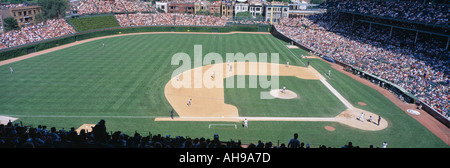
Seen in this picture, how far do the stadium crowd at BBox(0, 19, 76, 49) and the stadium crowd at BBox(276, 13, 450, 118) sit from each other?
45.5m

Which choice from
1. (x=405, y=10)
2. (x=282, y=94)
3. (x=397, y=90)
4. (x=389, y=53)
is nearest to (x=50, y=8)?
(x=282, y=94)

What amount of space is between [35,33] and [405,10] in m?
60.1

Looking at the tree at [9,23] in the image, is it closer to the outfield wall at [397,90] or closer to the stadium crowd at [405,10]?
the outfield wall at [397,90]

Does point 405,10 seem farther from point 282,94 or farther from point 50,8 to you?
point 50,8

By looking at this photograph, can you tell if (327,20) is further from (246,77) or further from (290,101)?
(290,101)

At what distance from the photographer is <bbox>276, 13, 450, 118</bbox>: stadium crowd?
29984mm

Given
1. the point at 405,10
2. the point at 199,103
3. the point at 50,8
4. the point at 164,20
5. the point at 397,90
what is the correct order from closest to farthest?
the point at 199,103 → the point at 397,90 → the point at 405,10 → the point at 164,20 → the point at 50,8

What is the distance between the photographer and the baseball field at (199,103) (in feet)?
71.9

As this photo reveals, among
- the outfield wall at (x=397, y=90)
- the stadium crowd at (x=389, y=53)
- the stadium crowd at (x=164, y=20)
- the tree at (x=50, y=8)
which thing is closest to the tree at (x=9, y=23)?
the tree at (x=50, y=8)

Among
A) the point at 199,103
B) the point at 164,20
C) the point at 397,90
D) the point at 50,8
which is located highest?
the point at 50,8

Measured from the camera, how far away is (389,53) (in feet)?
131

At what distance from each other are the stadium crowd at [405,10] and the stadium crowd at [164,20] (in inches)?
1235
